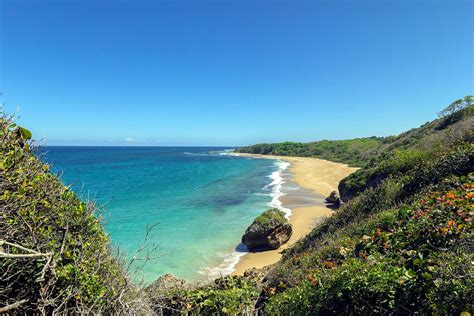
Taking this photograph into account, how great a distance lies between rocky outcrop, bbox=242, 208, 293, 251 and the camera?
53.6 feet

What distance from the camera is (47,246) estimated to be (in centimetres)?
450

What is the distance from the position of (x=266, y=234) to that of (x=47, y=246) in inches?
522

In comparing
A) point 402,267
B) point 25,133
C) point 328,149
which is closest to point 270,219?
point 402,267

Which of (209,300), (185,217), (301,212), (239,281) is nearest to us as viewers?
(209,300)

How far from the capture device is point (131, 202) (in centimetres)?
3006

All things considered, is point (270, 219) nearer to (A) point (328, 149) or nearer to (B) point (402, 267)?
(B) point (402, 267)

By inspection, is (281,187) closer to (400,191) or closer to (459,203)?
(400,191)

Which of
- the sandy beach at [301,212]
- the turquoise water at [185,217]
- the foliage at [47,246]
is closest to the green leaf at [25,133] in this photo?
the foliage at [47,246]

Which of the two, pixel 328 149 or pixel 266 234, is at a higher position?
pixel 328 149

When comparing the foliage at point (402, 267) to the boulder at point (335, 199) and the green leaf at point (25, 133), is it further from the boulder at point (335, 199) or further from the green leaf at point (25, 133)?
the boulder at point (335, 199)

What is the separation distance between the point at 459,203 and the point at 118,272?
305 inches

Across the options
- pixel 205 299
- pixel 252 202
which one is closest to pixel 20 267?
pixel 205 299

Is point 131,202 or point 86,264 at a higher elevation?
point 86,264

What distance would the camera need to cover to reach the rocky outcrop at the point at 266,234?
53.6 feet
